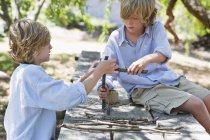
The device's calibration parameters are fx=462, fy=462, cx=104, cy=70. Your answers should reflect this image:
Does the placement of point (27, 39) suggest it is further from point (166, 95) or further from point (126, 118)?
point (166, 95)

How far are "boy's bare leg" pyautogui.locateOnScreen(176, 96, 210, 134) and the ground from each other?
276 centimetres

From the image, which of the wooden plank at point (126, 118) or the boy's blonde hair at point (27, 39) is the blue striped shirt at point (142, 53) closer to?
the wooden plank at point (126, 118)

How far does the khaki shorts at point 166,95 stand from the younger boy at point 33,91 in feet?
3.63

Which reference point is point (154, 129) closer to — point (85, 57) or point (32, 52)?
point (32, 52)

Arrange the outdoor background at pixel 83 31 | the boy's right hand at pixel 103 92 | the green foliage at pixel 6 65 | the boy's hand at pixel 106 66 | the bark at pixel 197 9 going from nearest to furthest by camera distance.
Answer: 1. the boy's hand at pixel 106 66
2. the boy's right hand at pixel 103 92
3. the outdoor background at pixel 83 31
4. the bark at pixel 197 9
5. the green foliage at pixel 6 65

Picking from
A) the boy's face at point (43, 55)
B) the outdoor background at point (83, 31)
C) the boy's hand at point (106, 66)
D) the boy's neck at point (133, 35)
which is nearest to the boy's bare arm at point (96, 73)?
the boy's hand at point (106, 66)

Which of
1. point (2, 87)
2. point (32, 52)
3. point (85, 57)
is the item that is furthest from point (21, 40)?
point (2, 87)

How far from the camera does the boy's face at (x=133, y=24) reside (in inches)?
149

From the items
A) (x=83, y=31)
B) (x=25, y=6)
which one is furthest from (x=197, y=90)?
(x=83, y=31)

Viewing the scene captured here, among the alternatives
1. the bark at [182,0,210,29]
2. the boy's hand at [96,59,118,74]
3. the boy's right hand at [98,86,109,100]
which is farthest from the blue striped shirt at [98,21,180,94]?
the bark at [182,0,210,29]

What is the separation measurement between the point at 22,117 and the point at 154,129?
0.98 meters

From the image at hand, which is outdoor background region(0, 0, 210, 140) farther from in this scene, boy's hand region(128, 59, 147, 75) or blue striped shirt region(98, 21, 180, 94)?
boy's hand region(128, 59, 147, 75)

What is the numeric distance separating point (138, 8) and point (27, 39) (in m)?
1.29

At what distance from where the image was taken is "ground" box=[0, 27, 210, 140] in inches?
350
